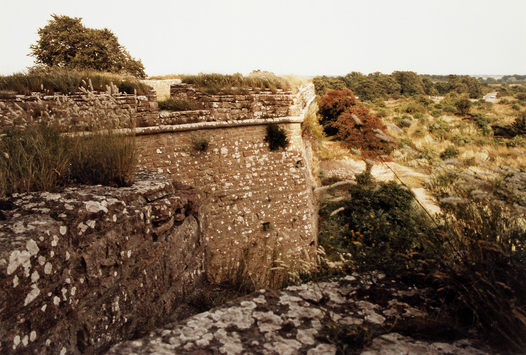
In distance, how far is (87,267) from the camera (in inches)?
65.4

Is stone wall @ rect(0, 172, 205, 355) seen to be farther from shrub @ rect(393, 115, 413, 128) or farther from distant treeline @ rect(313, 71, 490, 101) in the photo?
distant treeline @ rect(313, 71, 490, 101)

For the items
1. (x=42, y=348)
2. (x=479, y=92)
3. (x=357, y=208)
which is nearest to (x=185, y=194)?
(x=42, y=348)

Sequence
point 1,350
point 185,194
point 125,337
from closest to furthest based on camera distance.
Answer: point 1,350 < point 125,337 < point 185,194

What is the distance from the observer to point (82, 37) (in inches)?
641

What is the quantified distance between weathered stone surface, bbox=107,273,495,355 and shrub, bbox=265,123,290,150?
19.1 feet


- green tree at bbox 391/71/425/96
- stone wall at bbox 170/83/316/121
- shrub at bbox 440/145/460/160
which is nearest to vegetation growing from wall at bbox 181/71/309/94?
stone wall at bbox 170/83/316/121

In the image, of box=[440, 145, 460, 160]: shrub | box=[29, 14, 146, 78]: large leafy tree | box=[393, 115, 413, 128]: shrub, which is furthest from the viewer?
box=[393, 115, 413, 128]: shrub

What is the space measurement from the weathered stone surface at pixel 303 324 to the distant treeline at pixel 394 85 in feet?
121

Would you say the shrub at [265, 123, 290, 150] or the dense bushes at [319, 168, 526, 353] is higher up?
the shrub at [265, 123, 290, 150]

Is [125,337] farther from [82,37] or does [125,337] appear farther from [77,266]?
[82,37]

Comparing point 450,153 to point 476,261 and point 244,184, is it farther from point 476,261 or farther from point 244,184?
point 476,261

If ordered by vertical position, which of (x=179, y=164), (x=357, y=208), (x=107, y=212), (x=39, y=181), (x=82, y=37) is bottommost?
(x=357, y=208)

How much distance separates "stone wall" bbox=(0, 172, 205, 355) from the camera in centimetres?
133

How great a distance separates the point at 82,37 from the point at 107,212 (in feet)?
61.6
